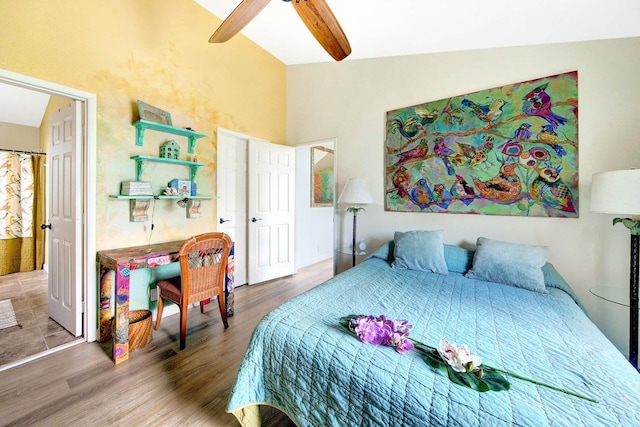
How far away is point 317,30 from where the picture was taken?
1757 millimetres

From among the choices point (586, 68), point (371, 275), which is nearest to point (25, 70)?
point (371, 275)

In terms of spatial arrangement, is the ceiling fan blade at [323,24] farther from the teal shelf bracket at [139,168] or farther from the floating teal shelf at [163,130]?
the teal shelf bracket at [139,168]

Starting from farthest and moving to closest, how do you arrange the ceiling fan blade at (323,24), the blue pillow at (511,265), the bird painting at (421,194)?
the bird painting at (421,194), the blue pillow at (511,265), the ceiling fan blade at (323,24)

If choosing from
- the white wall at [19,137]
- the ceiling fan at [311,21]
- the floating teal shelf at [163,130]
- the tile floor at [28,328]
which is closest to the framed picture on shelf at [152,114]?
the floating teal shelf at [163,130]

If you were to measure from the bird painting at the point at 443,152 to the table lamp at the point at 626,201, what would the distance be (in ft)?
3.66

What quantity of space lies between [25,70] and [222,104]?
5.37ft

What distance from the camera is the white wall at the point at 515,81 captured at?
205cm

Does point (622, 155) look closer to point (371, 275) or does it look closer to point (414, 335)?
point (371, 275)

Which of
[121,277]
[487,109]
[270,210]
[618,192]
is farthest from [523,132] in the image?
[121,277]

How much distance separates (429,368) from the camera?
990mm

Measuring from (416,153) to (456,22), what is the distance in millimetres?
1178

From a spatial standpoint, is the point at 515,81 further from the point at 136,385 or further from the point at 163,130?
the point at 136,385

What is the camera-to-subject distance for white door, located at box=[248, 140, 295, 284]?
3551 mm

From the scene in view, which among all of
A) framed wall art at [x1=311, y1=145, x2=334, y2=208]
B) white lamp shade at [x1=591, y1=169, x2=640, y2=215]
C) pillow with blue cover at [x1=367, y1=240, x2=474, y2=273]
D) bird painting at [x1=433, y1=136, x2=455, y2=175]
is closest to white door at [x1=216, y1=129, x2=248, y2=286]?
framed wall art at [x1=311, y1=145, x2=334, y2=208]
